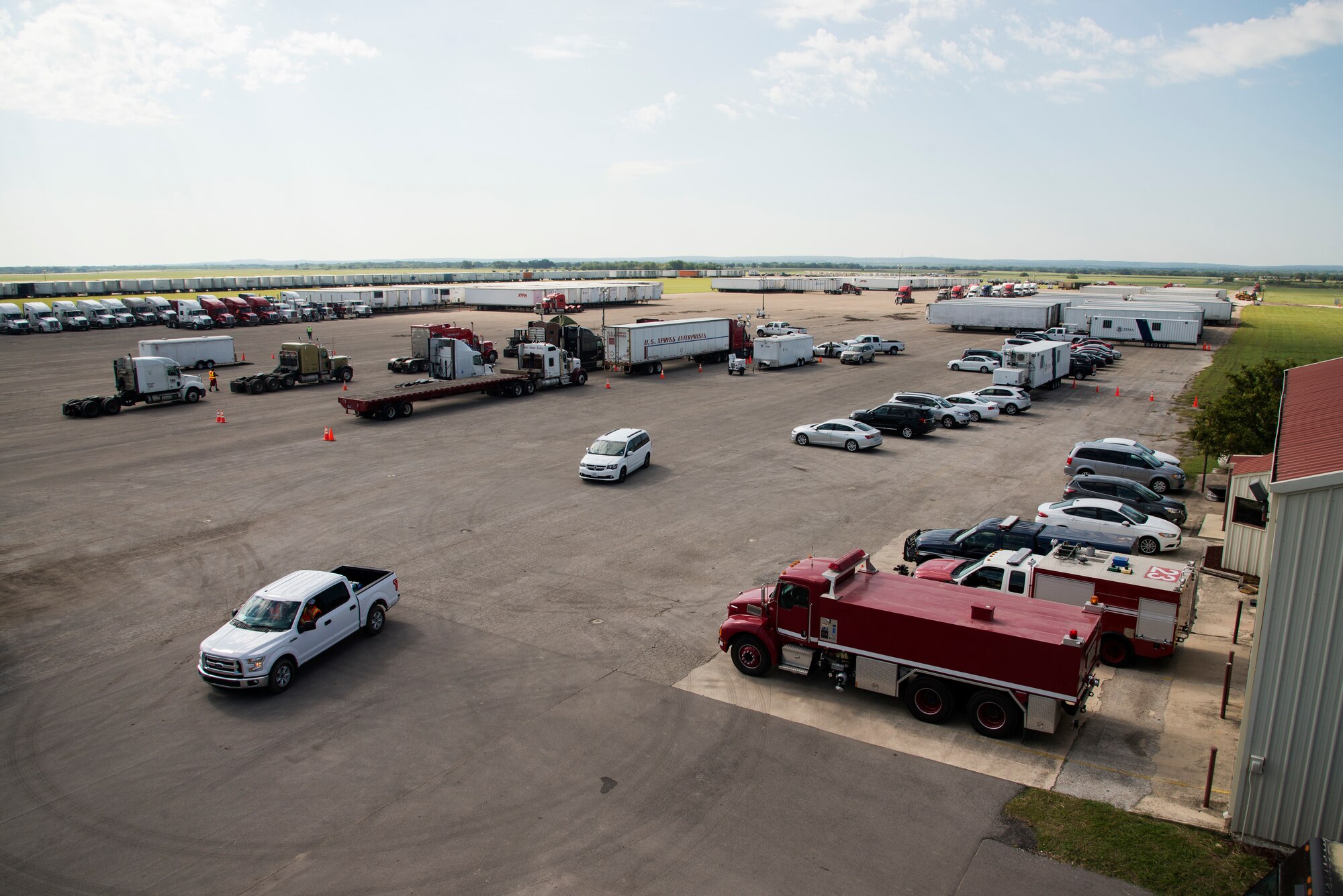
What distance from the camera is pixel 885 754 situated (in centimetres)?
1302

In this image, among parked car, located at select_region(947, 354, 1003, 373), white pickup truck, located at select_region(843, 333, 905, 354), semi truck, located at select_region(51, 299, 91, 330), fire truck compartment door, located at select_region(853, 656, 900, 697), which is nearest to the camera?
fire truck compartment door, located at select_region(853, 656, 900, 697)

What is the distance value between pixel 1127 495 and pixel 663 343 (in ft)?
122

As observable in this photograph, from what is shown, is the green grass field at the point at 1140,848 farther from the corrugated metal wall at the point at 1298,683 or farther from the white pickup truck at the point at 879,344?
the white pickup truck at the point at 879,344

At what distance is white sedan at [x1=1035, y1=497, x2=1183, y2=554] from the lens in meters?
22.2

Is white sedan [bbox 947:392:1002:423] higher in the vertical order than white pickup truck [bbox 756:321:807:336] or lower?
lower

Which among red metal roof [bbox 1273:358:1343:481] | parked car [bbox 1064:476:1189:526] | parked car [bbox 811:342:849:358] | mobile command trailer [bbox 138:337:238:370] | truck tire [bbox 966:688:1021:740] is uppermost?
red metal roof [bbox 1273:358:1343:481]

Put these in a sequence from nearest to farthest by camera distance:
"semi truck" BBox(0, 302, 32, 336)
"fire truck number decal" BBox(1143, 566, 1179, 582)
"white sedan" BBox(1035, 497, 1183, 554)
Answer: "fire truck number decal" BBox(1143, 566, 1179, 582) < "white sedan" BBox(1035, 497, 1183, 554) < "semi truck" BBox(0, 302, 32, 336)

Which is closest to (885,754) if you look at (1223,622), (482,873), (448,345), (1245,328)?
(482,873)

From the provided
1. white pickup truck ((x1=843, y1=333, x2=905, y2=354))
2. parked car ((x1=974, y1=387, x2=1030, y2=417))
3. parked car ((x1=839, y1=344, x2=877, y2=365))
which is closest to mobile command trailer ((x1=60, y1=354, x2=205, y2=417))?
parked car ((x1=839, y1=344, x2=877, y2=365))

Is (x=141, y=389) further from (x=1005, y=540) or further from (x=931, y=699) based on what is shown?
(x=931, y=699)

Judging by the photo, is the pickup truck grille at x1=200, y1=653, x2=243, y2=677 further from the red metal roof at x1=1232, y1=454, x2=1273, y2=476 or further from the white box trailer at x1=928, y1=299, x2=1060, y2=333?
the white box trailer at x1=928, y1=299, x2=1060, y2=333

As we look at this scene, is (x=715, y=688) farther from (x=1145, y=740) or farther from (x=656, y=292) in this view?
(x=656, y=292)

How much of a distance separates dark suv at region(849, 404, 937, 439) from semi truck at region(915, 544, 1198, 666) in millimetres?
19905

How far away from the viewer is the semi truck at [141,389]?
4156 cm
